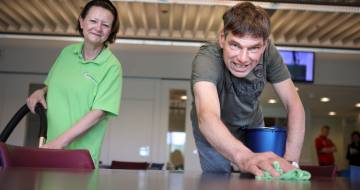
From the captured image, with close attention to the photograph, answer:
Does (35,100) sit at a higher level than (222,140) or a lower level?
higher

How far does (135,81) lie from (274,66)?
6909 millimetres

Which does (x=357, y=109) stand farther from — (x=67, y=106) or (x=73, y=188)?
(x=73, y=188)

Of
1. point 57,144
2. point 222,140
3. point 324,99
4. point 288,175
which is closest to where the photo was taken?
point 288,175

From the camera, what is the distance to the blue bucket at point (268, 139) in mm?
1625

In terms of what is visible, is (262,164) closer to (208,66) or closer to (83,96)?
(208,66)

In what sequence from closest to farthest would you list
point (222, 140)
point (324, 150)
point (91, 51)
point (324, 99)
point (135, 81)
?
point (222, 140) → point (91, 51) → point (135, 81) → point (324, 150) → point (324, 99)

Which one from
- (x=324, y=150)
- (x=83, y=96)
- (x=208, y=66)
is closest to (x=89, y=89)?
(x=83, y=96)

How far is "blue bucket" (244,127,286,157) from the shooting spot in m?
1.62

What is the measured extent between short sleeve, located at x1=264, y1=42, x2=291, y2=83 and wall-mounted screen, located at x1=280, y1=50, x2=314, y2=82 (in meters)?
5.94

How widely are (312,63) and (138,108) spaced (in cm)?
324

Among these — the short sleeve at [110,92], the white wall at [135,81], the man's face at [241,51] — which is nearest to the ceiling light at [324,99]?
the white wall at [135,81]

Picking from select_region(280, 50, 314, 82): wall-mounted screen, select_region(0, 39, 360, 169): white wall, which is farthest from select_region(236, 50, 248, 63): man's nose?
select_region(0, 39, 360, 169): white wall

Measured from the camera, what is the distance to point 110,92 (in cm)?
210

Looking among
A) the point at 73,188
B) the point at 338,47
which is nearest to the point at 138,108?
the point at 338,47
